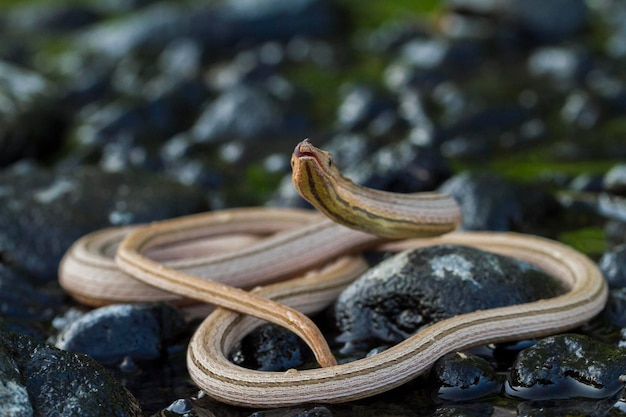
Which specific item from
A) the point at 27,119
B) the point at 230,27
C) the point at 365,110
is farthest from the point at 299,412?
the point at 230,27

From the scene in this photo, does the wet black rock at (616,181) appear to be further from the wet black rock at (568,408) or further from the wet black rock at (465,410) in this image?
the wet black rock at (465,410)

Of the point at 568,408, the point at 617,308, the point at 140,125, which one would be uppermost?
the point at 568,408

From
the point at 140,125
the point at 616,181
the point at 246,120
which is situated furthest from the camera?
the point at 140,125

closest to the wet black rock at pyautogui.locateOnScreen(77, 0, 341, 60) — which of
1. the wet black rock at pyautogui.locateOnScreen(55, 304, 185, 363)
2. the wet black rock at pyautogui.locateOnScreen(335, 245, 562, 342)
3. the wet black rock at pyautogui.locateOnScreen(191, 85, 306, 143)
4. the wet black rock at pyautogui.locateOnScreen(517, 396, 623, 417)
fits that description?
the wet black rock at pyautogui.locateOnScreen(191, 85, 306, 143)

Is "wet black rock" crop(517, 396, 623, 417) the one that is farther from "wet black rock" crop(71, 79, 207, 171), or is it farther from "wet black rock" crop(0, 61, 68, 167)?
"wet black rock" crop(0, 61, 68, 167)

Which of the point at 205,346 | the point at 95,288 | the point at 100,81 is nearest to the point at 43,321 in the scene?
Answer: the point at 95,288

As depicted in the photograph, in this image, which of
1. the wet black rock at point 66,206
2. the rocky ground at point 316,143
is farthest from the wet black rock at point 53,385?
the wet black rock at point 66,206

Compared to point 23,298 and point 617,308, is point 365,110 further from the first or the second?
point 617,308
